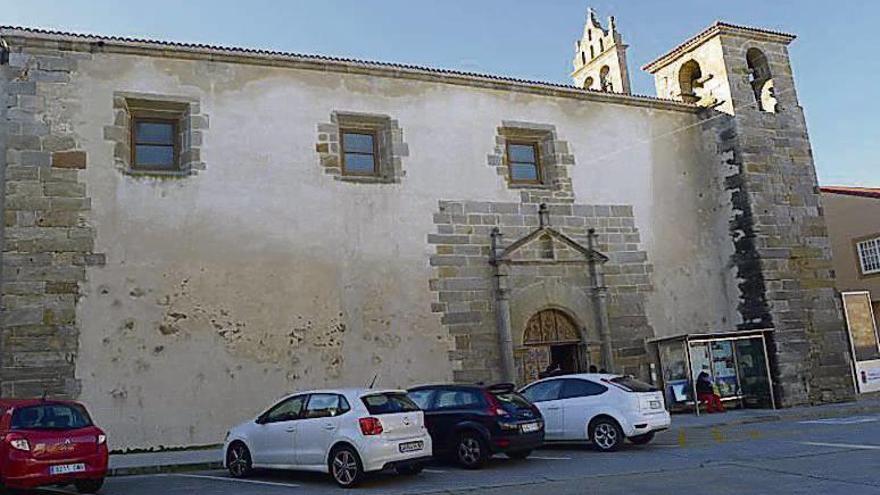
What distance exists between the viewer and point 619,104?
706 inches

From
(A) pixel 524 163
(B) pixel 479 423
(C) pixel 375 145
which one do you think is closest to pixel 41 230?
(C) pixel 375 145

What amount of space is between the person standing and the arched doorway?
260 centimetres

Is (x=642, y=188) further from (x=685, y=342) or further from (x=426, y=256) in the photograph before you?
(x=426, y=256)

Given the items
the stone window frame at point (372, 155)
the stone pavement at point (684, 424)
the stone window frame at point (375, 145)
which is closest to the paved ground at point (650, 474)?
the stone pavement at point (684, 424)

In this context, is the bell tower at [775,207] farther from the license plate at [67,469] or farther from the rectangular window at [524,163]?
the license plate at [67,469]

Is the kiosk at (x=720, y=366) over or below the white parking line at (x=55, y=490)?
over

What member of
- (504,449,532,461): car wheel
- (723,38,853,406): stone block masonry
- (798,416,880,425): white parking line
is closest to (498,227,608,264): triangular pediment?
(723,38,853,406): stone block masonry

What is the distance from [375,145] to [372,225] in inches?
72.9

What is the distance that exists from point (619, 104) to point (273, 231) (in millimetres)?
8812

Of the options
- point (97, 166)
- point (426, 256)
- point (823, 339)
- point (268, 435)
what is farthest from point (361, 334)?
point (823, 339)

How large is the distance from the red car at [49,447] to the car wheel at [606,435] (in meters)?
6.78

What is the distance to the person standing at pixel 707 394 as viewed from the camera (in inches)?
631

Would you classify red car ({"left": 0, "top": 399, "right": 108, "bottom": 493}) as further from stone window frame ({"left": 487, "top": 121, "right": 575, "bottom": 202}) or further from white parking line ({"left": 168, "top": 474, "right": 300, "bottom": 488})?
stone window frame ({"left": 487, "top": 121, "right": 575, "bottom": 202})

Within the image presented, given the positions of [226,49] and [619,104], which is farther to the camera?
[619,104]
